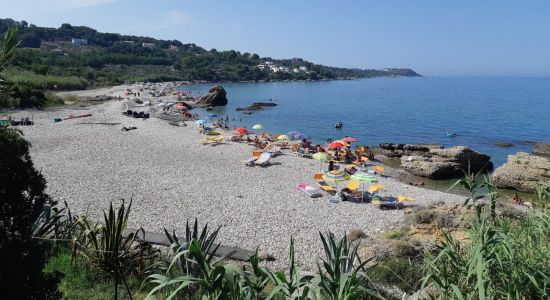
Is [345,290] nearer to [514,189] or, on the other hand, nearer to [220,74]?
[514,189]

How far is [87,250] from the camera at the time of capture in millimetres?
8148

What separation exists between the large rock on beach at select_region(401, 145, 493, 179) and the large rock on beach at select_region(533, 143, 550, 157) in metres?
8.77

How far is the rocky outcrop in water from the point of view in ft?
93.6

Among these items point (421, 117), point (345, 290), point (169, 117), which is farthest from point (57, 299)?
point (421, 117)

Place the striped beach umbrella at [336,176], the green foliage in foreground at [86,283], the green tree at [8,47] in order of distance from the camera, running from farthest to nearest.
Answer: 1. the striped beach umbrella at [336,176]
2. the green foliage in foreground at [86,283]
3. the green tree at [8,47]

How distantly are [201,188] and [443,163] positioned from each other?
1768 cm

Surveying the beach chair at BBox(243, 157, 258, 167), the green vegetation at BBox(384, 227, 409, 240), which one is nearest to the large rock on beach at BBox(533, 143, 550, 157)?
the beach chair at BBox(243, 157, 258, 167)

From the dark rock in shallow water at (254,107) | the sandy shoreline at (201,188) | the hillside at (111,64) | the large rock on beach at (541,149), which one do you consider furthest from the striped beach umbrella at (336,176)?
the hillside at (111,64)

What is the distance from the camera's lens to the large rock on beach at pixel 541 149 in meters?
38.6

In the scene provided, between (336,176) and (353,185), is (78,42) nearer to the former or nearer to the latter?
(336,176)

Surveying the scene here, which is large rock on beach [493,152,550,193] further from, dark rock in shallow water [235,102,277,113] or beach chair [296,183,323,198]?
dark rock in shallow water [235,102,277,113]

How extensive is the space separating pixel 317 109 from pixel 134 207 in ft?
199

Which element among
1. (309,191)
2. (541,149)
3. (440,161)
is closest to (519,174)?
(440,161)

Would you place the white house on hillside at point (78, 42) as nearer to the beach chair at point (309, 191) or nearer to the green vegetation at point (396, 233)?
the beach chair at point (309, 191)
